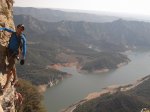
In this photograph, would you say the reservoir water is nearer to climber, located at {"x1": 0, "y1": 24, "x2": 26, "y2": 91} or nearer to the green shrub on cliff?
the green shrub on cliff

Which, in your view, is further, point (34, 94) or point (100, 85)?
point (100, 85)

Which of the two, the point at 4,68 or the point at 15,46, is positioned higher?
the point at 15,46

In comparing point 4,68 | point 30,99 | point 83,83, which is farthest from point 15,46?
point 83,83

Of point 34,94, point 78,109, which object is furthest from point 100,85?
point 34,94

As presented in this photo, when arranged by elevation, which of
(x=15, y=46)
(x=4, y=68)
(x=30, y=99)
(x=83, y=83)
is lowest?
(x=83, y=83)

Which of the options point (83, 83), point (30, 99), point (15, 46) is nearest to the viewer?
point (15, 46)

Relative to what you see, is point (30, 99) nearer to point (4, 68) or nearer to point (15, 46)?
point (4, 68)

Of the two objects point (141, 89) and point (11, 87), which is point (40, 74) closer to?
point (141, 89)

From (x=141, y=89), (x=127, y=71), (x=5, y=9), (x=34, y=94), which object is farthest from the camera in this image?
(x=127, y=71)
